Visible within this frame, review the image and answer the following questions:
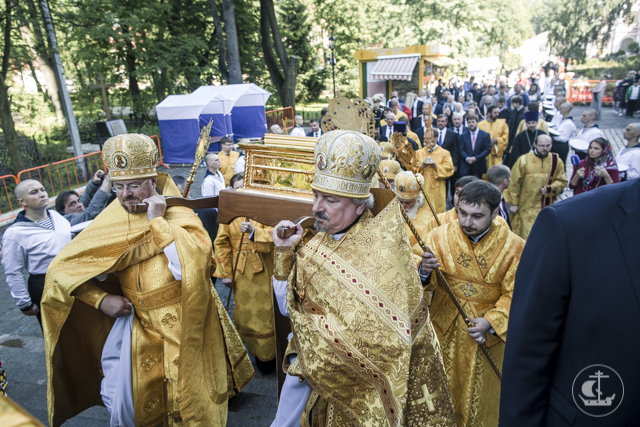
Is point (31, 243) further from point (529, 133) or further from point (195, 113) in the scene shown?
point (195, 113)

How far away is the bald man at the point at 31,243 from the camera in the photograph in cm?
397

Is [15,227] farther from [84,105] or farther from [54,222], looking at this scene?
[84,105]

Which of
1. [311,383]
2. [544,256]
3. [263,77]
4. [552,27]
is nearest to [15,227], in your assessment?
[311,383]

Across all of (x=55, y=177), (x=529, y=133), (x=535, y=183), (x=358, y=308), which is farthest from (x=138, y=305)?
(x=55, y=177)

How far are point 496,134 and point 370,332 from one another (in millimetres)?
10389

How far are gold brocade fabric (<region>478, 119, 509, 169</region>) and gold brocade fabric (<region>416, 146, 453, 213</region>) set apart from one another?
10.3ft

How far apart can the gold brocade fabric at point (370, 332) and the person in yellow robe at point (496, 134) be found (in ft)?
29.6

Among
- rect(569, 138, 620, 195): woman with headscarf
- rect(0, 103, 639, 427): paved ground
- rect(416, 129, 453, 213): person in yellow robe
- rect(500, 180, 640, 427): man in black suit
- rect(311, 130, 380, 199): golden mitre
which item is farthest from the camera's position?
rect(416, 129, 453, 213): person in yellow robe

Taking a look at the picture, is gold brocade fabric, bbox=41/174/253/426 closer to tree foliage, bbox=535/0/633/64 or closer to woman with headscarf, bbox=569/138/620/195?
woman with headscarf, bbox=569/138/620/195

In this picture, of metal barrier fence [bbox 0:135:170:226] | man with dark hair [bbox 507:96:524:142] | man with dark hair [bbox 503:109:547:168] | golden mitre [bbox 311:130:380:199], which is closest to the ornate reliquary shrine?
golden mitre [bbox 311:130:380:199]

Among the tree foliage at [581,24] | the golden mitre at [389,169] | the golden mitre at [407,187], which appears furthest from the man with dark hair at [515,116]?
the tree foliage at [581,24]

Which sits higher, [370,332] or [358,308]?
[358,308]

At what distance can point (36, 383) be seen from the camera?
4.42m

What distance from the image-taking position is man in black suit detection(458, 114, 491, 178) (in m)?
9.39
